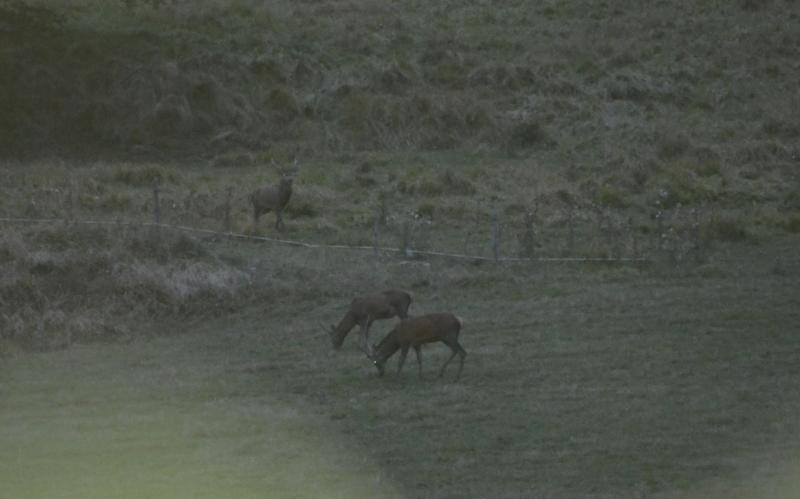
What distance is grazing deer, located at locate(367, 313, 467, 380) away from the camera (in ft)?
58.1

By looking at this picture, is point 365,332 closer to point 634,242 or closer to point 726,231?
point 634,242

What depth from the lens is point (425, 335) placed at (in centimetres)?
1784

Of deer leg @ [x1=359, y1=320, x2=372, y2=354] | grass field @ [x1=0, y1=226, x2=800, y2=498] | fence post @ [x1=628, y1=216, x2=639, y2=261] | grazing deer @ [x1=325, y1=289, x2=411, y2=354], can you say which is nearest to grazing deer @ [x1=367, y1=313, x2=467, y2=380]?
grass field @ [x1=0, y1=226, x2=800, y2=498]

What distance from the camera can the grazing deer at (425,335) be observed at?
58.1 ft

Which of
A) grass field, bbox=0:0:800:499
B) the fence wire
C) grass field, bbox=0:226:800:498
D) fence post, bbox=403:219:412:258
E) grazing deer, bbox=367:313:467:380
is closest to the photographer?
grass field, bbox=0:226:800:498

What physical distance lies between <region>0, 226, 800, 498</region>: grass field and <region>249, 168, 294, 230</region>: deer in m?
3.28

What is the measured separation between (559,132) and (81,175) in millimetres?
11350

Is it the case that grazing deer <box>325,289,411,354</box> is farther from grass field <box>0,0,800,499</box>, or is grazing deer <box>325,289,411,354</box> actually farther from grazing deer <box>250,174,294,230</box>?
grazing deer <box>250,174,294,230</box>

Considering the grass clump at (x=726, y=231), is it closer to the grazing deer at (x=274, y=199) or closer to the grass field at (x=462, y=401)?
the grass field at (x=462, y=401)

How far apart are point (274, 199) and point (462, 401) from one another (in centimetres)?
1118

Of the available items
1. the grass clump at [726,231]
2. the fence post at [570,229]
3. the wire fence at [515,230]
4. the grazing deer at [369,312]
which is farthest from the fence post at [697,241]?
the grazing deer at [369,312]

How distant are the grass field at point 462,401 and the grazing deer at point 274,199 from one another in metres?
3.29

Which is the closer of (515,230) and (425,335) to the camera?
(425,335)

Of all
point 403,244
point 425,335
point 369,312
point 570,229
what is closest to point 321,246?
point 403,244
